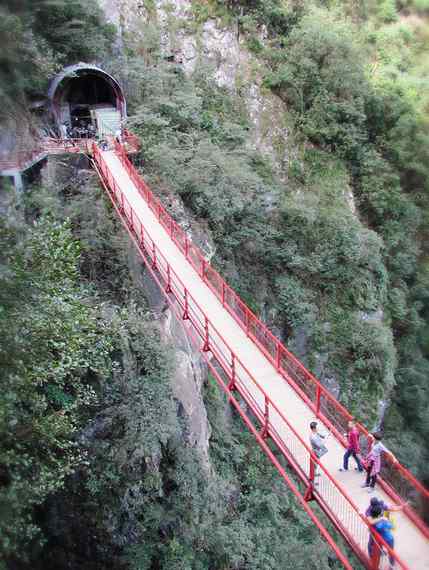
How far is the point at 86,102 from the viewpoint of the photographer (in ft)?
71.3

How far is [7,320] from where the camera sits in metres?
7.31

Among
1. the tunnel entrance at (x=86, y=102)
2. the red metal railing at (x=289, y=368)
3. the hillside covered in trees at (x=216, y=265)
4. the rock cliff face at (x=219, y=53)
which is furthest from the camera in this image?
the rock cliff face at (x=219, y=53)

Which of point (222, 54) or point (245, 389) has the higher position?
point (222, 54)

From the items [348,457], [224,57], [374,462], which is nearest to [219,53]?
[224,57]

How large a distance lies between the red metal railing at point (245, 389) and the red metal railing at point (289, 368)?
0.09 metres

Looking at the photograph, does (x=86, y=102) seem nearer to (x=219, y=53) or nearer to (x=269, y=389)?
(x=219, y=53)

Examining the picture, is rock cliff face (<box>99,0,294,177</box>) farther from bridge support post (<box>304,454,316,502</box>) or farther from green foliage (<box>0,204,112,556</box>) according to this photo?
bridge support post (<box>304,454,316,502</box>)

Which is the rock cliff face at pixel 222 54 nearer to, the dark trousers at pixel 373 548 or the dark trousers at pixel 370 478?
the dark trousers at pixel 370 478

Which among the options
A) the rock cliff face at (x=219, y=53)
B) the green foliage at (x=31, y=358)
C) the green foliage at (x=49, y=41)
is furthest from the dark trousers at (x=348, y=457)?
the rock cliff face at (x=219, y=53)

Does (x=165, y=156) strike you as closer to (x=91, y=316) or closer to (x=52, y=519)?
(x=91, y=316)

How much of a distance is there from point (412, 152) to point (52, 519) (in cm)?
2315

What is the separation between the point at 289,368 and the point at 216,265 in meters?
8.72

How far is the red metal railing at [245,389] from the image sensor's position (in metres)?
7.02

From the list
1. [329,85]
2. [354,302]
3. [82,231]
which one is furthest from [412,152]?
[82,231]
